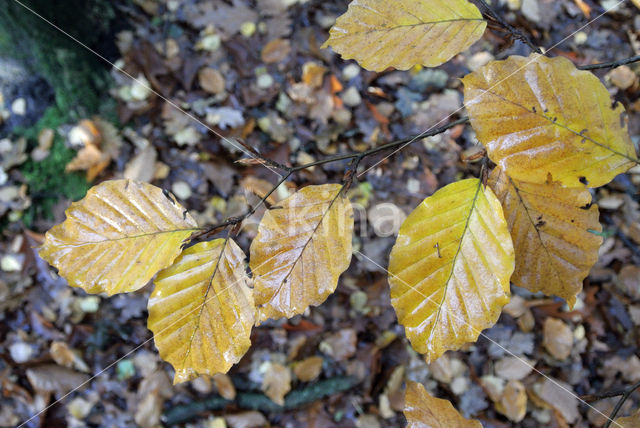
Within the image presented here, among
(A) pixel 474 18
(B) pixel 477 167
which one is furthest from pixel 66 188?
(B) pixel 477 167

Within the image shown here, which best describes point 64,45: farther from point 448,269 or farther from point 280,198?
point 448,269

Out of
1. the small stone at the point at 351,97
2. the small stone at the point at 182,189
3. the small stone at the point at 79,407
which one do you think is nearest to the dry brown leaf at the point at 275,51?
the small stone at the point at 351,97

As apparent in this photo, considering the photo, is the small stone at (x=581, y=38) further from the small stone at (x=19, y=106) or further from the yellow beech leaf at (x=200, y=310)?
the small stone at (x=19, y=106)

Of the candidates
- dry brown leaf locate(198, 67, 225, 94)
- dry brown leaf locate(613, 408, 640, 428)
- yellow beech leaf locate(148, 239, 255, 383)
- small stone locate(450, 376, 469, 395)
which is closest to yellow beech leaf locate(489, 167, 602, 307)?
dry brown leaf locate(613, 408, 640, 428)

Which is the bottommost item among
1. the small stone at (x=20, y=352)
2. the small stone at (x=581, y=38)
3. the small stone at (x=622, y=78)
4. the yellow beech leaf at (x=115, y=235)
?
the small stone at (x=20, y=352)

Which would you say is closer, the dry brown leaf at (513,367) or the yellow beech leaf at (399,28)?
the yellow beech leaf at (399,28)

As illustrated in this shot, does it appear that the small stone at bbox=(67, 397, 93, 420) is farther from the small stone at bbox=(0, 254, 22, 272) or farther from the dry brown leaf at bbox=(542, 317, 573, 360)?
the dry brown leaf at bbox=(542, 317, 573, 360)
